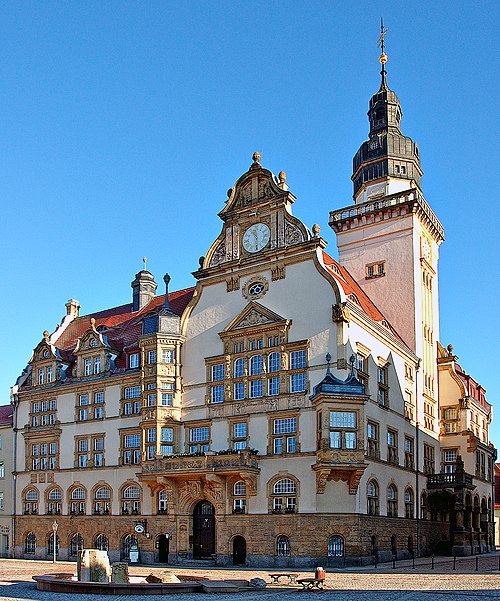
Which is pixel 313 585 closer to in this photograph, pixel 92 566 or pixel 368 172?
pixel 92 566

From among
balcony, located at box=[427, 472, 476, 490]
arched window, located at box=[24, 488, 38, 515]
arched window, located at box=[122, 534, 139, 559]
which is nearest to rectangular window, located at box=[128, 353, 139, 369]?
arched window, located at box=[122, 534, 139, 559]

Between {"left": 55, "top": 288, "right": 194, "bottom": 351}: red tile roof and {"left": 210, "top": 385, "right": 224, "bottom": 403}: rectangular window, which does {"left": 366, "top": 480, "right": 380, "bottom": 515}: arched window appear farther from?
{"left": 55, "top": 288, "right": 194, "bottom": 351}: red tile roof

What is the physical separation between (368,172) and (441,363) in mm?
15657

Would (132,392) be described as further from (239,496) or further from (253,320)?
(239,496)

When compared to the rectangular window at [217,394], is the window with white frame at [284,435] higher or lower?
lower

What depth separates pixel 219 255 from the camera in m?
51.2

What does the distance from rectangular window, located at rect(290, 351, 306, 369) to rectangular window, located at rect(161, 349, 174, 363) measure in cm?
919

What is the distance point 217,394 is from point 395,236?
18.0 metres

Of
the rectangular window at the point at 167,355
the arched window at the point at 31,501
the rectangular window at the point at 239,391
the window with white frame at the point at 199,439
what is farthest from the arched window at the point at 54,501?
the rectangular window at the point at 239,391

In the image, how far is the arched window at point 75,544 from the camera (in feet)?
176

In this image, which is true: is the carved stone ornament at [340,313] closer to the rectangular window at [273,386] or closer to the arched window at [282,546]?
the rectangular window at [273,386]

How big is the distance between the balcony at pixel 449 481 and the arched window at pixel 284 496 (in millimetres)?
14226

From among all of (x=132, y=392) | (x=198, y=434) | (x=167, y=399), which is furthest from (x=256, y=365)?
(x=132, y=392)

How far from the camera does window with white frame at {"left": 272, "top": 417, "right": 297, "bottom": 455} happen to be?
44031 mm
